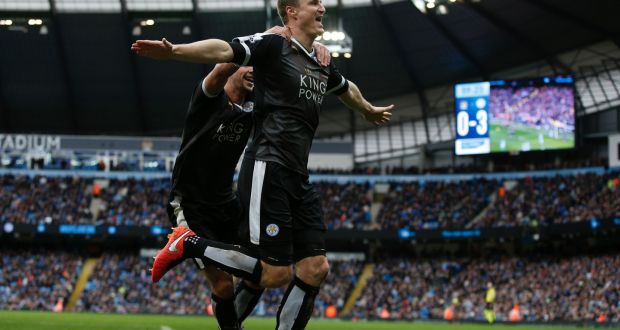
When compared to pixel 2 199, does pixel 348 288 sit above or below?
below

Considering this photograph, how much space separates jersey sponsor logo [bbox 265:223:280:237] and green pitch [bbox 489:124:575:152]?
43194mm

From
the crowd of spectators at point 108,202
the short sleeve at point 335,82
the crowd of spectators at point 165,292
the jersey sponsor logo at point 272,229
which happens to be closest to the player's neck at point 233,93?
the short sleeve at point 335,82

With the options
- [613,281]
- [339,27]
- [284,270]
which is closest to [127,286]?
[339,27]

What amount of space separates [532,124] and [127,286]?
24.5 metres

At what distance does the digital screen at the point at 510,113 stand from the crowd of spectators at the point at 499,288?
22.0 ft

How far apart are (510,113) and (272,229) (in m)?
43.4

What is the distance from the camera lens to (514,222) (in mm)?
50062

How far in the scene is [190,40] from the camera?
51.9m

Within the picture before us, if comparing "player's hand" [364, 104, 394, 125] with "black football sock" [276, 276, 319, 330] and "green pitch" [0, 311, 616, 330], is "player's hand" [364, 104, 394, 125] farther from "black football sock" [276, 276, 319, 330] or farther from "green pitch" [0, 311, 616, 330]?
"green pitch" [0, 311, 616, 330]

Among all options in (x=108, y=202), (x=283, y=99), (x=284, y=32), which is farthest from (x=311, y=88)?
(x=108, y=202)

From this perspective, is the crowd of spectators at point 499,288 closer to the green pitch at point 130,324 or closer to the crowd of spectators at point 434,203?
the crowd of spectators at point 434,203

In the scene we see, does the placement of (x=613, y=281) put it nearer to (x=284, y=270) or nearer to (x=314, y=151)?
(x=314, y=151)

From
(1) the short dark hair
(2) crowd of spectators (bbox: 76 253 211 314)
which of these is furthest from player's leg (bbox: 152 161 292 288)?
(2) crowd of spectators (bbox: 76 253 211 314)

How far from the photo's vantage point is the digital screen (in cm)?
4925
